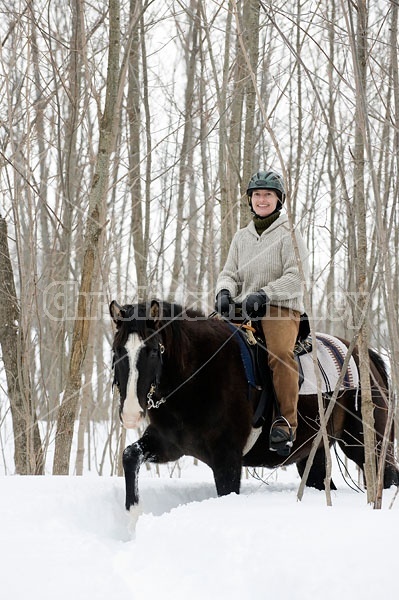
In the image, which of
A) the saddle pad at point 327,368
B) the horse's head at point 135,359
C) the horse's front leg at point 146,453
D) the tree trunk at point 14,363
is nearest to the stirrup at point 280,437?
the saddle pad at point 327,368

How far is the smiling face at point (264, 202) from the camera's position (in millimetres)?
4641

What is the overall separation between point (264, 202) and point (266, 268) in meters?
0.48

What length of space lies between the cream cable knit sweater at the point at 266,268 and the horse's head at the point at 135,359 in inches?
36.2

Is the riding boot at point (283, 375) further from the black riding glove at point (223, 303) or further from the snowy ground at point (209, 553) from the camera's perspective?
the snowy ground at point (209, 553)

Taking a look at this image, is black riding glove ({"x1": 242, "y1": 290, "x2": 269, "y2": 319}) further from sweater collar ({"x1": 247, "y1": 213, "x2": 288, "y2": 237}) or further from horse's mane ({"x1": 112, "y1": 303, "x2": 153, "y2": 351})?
horse's mane ({"x1": 112, "y1": 303, "x2": 153, "y2": 351})

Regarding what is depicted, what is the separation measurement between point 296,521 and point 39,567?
3.63 ft

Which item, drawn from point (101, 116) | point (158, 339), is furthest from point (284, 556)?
point (101, 116)

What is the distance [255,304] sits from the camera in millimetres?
4348

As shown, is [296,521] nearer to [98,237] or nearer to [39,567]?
[39,567]

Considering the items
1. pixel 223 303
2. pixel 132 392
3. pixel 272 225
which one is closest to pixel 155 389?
pixel 132 392

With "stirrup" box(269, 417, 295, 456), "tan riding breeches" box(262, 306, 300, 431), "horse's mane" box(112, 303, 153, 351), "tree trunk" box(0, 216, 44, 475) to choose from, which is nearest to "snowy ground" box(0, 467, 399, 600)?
"stirrup" box(269, 417, 295, 456)

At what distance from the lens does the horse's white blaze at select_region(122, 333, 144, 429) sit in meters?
3.66

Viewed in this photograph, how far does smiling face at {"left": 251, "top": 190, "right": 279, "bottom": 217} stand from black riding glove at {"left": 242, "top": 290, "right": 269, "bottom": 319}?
66 cm

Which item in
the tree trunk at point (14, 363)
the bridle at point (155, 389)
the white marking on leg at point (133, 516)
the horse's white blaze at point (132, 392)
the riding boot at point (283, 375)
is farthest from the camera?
the tree trunk at point (14, 363)
